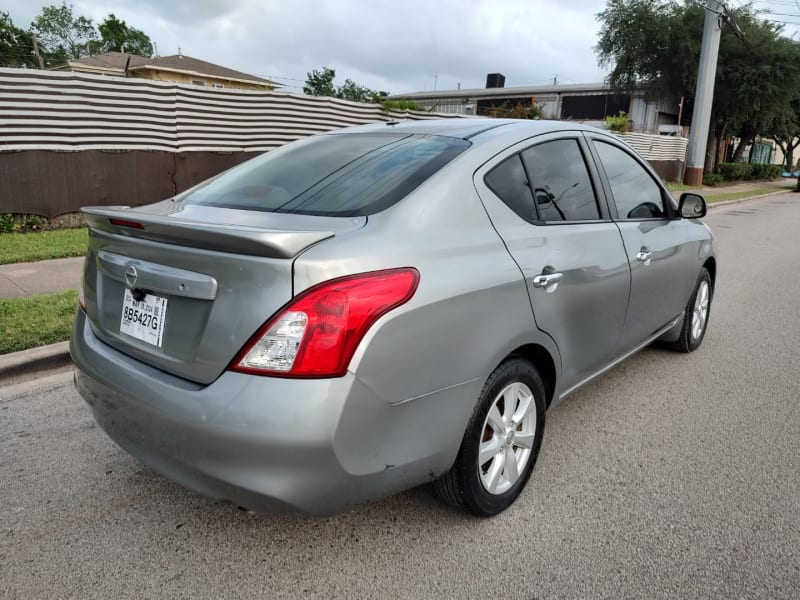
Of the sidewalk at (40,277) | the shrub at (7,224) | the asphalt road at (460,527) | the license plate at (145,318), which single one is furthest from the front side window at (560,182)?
the shrub at (7,224)

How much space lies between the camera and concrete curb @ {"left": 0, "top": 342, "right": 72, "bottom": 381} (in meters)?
4.11

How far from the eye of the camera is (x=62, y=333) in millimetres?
4555

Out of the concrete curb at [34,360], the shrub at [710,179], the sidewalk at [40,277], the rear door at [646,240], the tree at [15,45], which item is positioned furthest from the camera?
the tree at [15,45]

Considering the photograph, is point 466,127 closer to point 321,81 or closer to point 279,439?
point 279,439

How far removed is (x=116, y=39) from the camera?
70.1 metres

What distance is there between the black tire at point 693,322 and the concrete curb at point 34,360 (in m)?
4.42

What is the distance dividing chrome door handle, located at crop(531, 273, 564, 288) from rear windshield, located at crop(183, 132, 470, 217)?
62cm

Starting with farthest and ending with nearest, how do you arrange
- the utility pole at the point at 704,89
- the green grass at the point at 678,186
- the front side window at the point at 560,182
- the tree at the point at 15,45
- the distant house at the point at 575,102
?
the tree at the point at 15,45 → the distant house at the point at 575,102 → the green grass at the point at 678,186 → the utility pole at the point at 704,89 → the front side window at the point at 560,182

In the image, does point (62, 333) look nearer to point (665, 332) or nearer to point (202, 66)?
point (665, 332)

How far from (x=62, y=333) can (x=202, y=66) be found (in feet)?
111

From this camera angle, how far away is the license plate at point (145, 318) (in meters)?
2.22

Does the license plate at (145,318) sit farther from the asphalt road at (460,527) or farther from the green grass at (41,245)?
the green grass at (41,245)

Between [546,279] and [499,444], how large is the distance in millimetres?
724

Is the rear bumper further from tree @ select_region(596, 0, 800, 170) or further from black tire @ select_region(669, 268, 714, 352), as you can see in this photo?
tree @ select_region(596, 0, 800, 170)
